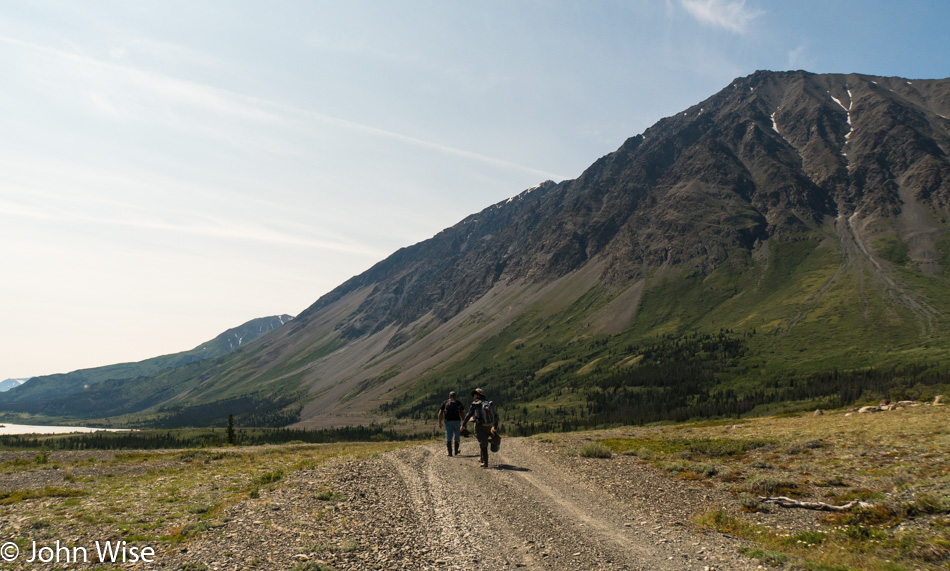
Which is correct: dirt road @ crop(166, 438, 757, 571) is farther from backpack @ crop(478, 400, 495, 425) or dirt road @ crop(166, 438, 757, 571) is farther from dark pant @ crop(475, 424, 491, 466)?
backpack @ crop(478, 400, 495, 425)

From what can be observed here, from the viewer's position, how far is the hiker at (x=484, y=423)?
2625 centimetres

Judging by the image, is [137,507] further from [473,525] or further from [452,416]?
[452,416]

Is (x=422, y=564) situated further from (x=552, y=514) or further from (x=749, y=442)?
(x=749, y=442)

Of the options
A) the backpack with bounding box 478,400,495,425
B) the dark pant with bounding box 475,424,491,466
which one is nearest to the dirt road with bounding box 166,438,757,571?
the dark pant with bounding box 475,424,491,466

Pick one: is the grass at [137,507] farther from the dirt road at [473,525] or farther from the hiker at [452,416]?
the hiker at [452,416]

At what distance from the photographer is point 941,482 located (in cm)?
1769

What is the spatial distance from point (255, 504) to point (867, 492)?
22.5 m

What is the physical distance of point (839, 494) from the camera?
18.0m

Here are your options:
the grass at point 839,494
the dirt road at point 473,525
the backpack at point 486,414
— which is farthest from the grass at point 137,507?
the grass at point 839,494

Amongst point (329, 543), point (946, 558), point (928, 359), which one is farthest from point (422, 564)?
point (928, 359)

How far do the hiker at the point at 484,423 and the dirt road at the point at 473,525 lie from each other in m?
2.30

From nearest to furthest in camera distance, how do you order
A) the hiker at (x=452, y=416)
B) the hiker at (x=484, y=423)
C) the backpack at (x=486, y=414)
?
the hiker at (x=484, y=423), the backpack at (x=486, y=414), the hiker at (x=452, y=416)

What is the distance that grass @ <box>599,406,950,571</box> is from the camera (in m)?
11.7

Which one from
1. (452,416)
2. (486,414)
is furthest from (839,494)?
(452,416)
